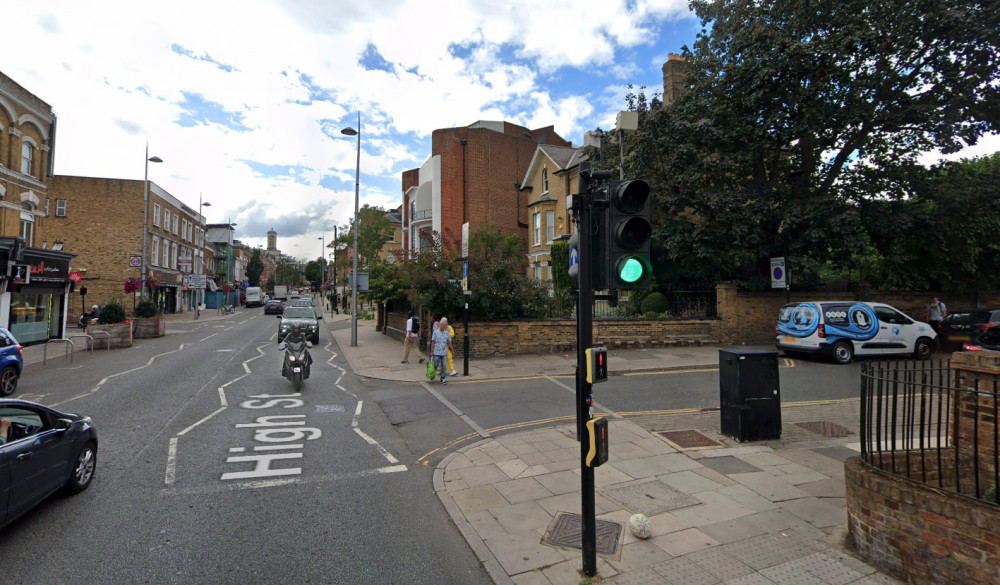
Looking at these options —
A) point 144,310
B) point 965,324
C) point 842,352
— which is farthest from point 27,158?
point 965,324

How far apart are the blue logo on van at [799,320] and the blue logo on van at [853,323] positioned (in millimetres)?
349

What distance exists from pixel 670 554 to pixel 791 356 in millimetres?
14690

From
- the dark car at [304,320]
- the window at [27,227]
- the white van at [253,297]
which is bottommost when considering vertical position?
the dark car at [304,320]

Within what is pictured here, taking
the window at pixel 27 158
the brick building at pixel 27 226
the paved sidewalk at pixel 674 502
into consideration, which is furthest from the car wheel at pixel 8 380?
A: the window at pixel 27 158

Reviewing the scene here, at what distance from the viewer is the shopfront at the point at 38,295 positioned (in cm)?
1939

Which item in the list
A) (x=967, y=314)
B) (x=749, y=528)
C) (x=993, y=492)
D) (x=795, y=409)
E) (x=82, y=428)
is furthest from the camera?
(x=967, y=314)

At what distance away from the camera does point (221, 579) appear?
3.78m

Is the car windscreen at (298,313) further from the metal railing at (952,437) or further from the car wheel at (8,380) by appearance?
the metal railing at (952,437)

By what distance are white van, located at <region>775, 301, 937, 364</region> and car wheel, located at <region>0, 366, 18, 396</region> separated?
2033cm

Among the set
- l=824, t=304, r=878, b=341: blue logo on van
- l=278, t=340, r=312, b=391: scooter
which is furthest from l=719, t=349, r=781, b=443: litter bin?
l=278, t=340, r=312, b=391: scooter

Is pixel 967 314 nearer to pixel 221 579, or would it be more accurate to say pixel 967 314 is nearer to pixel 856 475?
pixel 856 475

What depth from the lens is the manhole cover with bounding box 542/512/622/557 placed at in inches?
165

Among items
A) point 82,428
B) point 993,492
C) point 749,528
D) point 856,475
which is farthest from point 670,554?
point 82,428

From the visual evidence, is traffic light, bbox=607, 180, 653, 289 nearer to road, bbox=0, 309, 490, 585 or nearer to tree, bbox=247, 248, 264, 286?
road, bbox=0, 309, 490, 585
